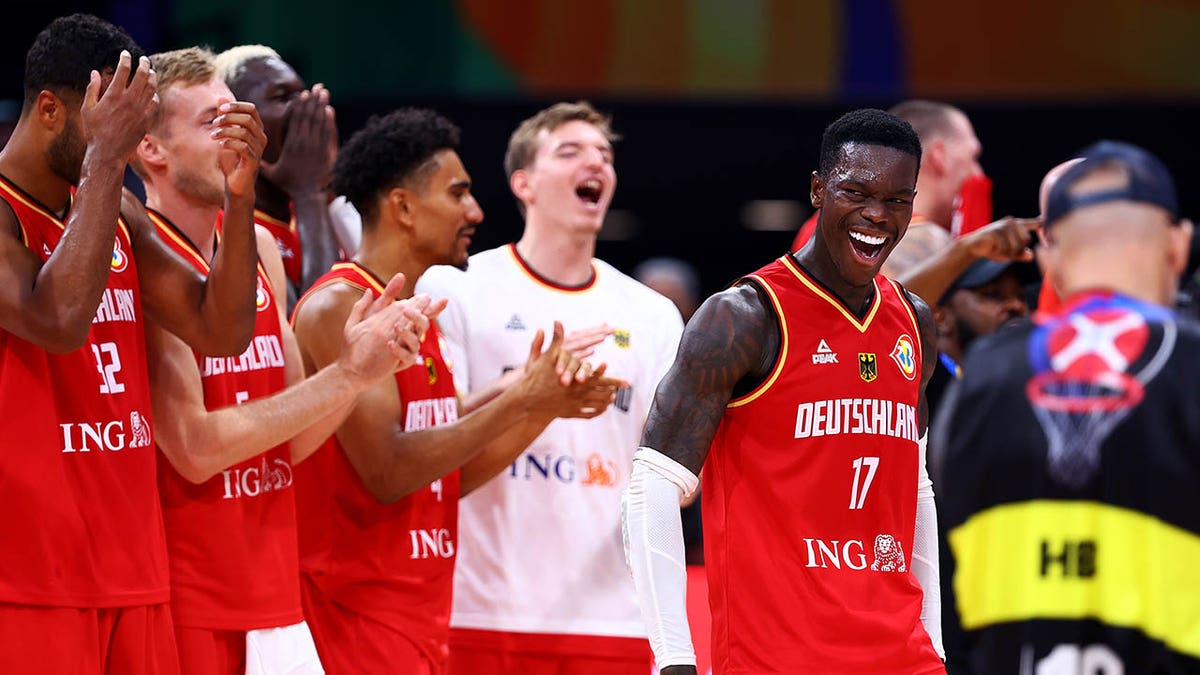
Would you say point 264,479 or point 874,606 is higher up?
point 264,479

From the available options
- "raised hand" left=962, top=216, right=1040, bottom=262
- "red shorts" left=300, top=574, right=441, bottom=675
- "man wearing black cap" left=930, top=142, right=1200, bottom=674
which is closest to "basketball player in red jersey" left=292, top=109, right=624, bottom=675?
"red shorts" left=300, top=574, right=441, bottom=675

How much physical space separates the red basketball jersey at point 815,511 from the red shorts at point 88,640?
1.43 metres

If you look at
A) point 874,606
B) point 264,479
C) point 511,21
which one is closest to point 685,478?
point 874,606

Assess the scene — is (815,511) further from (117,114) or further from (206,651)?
(117,114)

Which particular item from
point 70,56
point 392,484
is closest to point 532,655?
point 392,484

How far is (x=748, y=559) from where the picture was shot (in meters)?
4.13

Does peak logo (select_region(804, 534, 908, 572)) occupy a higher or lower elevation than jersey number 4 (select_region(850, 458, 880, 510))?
lower

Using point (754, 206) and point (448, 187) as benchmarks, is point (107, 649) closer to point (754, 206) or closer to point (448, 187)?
point (448, 187)

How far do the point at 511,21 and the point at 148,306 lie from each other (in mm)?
7634

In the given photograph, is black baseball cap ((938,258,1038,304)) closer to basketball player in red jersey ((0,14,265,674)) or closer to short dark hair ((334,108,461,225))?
short dark hair ((334,108,461,225))

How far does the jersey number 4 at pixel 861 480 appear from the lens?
416 centimetres

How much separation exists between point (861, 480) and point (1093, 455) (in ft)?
2.80

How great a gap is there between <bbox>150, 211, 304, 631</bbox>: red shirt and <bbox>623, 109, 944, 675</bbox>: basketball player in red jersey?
115 cm

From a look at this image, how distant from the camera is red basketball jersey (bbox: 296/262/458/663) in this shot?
512cm
